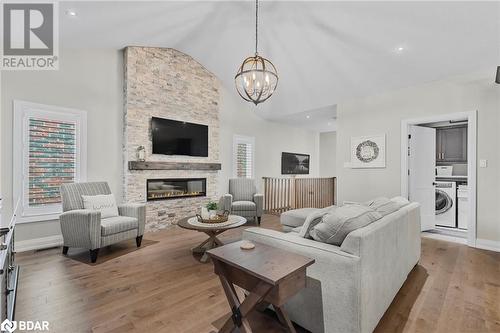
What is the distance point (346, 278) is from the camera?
144 centimetres

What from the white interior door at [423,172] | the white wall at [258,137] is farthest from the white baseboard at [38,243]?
the white interior door at [423,172]

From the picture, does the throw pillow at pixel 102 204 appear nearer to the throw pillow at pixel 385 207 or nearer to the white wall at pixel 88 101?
the white wall at pixel 88 101

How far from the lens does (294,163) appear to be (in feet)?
26.8

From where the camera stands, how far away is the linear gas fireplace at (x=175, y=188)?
4.74 m

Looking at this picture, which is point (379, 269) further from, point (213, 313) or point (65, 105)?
point (65, 105)

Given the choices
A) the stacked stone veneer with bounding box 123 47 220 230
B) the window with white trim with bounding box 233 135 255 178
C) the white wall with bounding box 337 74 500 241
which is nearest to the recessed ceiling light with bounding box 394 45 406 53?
the white wall with bounding box 337 74 500 241

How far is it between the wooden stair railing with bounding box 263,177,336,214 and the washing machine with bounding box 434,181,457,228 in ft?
8.19

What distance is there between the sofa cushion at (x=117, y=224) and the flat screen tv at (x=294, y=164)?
16.4 ft

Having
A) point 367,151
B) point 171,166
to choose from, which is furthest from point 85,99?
point 367,151

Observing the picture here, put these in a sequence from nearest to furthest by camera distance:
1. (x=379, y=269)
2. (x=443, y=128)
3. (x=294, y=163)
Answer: (x=379, y=269) < (x=443, y=128) < (x=294, y=163)

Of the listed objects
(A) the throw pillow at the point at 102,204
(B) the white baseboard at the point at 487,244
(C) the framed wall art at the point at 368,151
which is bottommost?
(B) the white baseboard at the point at 487,244

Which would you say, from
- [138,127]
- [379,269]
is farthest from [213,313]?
[138,127]

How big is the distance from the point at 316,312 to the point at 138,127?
4189 mm

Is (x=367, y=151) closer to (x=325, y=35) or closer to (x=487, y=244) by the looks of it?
(x=487, y=244)
